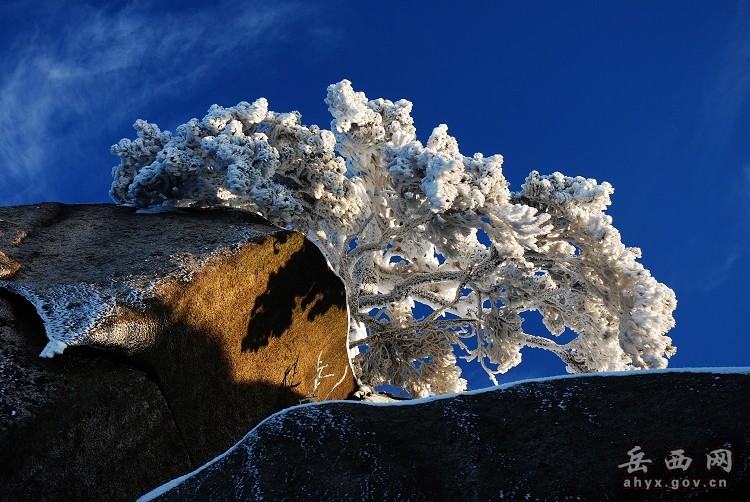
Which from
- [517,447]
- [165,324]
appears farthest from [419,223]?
[517,447]

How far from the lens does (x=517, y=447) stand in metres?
4.44

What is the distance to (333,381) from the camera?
416 inches

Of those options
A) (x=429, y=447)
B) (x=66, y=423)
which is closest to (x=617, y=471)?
(x=429, y=447)

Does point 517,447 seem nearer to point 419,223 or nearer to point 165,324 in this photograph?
point 165,324

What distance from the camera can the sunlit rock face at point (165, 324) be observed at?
6.19 metres

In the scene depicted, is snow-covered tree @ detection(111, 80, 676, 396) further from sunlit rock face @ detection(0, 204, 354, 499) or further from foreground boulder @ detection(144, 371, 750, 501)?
foreground boulder @ detection(144, 371, 750, 501)

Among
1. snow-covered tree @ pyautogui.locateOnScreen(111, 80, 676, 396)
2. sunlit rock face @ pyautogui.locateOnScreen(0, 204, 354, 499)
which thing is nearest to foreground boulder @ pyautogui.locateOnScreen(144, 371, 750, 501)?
sunlit rock face @ pyautogui.locateOnScreen(0, 204, 354, 499)

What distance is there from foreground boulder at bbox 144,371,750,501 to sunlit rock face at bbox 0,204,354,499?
201cm

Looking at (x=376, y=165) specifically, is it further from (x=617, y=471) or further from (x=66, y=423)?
(x=617, y=471)

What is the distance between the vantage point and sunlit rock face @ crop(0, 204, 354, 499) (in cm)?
619

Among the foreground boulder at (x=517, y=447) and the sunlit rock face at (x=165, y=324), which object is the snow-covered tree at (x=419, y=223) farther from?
the foreground boulder at (x=517, y=447)

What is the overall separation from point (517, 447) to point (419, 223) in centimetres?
766

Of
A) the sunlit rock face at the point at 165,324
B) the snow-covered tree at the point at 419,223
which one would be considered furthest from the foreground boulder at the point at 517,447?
the snow-covered tree at the point at 419,223

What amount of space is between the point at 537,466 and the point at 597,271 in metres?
8.34
